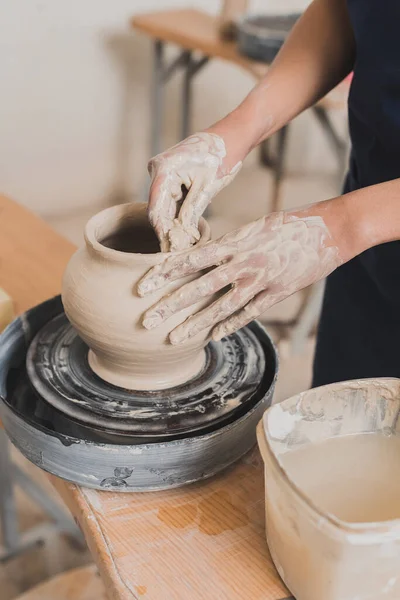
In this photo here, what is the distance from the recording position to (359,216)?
2.82 feet

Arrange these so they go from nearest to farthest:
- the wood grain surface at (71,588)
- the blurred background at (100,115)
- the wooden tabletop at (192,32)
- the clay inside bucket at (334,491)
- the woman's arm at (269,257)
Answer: the clay inside bucket at (334,491) → the woman's arm at (269,257) → the wood grain surface at (71,588) → the wooden tabletop at (192,32) → the blurred background at (100,115)

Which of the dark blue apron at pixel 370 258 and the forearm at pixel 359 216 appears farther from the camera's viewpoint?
the dark blue apron at pixel 370 258

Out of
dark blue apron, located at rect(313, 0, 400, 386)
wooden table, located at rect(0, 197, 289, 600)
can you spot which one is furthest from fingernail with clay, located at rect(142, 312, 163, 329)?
dark blue apron, located at rect(313, 0, 400, 386)

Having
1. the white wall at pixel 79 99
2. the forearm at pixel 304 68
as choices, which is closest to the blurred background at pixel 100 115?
A: the white wall at pixel 79 99

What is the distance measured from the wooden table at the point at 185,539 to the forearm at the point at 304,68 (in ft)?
2.00

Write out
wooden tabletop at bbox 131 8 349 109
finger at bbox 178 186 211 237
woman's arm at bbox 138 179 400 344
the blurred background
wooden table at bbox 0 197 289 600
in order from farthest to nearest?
the blurred background
wooden tabletop at bbox 131 8 349 109
finger at bbox 178 186 211 237
woman's arm at bbox 138 179 400 344
wooden table at bbox 0 197 289 600

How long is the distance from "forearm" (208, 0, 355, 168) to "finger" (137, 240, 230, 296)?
1.31 ft

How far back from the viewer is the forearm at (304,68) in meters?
1.16

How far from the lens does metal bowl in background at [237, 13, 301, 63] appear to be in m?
2.44

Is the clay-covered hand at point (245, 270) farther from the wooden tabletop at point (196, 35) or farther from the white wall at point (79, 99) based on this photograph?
the white wall at point (79, 99)

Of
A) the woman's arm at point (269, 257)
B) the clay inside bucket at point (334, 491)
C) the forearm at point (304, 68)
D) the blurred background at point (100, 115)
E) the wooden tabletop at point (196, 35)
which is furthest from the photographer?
the blurred background at point (100, 115)

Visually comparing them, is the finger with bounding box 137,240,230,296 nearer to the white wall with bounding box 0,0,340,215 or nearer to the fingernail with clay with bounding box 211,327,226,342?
the fingernail with clay with bounding box 211,327,226,342

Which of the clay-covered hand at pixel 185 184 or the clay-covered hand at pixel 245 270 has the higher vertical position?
the clay-covered hand at pixel 185 184

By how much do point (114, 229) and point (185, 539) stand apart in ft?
1.47
